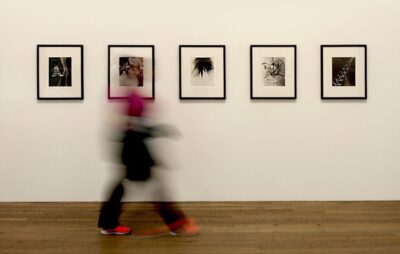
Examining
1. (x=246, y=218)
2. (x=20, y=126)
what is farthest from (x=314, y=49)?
(x=20, y=126)

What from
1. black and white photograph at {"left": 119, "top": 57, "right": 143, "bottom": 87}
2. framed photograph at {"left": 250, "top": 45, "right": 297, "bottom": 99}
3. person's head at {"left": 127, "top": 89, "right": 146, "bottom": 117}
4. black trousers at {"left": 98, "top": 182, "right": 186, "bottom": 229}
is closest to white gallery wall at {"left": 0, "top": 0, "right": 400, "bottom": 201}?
framed photograph at {"left": 250, "top": 45, "right": 297, "bottom": 99}

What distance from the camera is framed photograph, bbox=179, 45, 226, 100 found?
680 cm

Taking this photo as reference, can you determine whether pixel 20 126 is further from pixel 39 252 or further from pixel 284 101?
pixel 284 101

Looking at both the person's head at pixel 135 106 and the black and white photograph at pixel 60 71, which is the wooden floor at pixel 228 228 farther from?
Answer: the black and white photograph at pixel 60 71

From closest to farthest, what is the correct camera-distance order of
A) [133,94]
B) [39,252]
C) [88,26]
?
1. [39,252]
2. [133,94]
3. [88,26]

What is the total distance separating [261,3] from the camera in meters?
6.85

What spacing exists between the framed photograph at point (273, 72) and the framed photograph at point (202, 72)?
459mm

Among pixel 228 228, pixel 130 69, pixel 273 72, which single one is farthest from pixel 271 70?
pixel 228 228

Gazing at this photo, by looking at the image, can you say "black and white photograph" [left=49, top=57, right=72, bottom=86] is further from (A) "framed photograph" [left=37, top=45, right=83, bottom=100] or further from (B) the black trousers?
(B) the black trousers

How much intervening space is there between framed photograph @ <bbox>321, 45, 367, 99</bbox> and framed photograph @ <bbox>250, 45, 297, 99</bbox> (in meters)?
0.47

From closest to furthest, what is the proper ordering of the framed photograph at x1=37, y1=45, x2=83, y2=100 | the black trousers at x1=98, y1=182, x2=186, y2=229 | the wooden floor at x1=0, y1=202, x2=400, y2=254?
1. the wooden floor at x1=0, y1=202, x2=400, y2=254
2. the black trousers at x1=98, y1=182, x2=186, y2=229
3. the framed photograph at x1=37, y1=45, x2=83, y2=100

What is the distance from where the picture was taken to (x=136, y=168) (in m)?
5.03

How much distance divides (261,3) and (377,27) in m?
1.74

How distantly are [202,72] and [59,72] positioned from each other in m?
2.06
